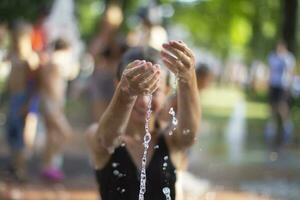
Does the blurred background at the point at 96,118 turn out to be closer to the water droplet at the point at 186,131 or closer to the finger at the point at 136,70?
the water droplet at the point at 186,131

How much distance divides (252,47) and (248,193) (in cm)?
3307

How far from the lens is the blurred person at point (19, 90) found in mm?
7973

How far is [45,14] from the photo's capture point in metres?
9.27

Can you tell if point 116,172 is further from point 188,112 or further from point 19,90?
point 19,90

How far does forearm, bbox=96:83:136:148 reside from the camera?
2430mm

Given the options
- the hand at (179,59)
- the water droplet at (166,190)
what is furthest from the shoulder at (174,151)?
the hand at (179,59)

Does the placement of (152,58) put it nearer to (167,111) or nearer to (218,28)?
(167,111)

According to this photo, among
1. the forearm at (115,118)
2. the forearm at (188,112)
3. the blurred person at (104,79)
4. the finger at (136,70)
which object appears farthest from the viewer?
the blurred person at (104,79)

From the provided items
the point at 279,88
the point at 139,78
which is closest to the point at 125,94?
the point at 139,78

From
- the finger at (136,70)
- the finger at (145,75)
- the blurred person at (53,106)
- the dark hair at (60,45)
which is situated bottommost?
the blurred person at (53,106)

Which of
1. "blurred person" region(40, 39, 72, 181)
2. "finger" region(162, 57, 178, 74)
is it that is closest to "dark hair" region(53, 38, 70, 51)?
"blurred person" region(40, 39, 72, 181)

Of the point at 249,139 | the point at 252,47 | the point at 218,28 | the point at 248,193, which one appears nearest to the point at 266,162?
the point at 248,193

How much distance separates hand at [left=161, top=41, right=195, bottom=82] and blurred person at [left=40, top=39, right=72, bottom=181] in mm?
5591

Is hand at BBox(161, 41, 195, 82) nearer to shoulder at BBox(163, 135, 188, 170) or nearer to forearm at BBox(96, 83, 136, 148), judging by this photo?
forearm at BBox(96, 83, 136, 148)
